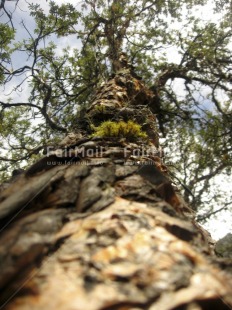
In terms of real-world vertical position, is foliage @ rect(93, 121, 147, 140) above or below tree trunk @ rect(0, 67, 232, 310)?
above

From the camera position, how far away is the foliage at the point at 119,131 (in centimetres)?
377

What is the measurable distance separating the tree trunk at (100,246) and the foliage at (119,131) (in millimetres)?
1166

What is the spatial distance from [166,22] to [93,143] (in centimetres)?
1000

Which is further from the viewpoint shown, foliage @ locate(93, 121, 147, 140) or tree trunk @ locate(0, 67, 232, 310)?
foliage @ locate(93, 121, 147, 140)

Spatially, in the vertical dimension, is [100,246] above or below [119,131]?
below

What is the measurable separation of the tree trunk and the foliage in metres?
1.17

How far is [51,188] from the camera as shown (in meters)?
2.23

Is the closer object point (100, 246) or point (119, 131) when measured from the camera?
point (100, 246)

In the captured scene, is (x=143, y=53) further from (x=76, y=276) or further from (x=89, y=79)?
(x=76, y=276)

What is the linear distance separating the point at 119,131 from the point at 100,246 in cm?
233

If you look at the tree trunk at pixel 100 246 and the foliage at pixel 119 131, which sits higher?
the foliage at pixel 119 131

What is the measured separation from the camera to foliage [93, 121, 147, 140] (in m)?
3.77

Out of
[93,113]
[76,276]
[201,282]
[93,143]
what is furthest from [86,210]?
[93,113]

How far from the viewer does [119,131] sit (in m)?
3.85
